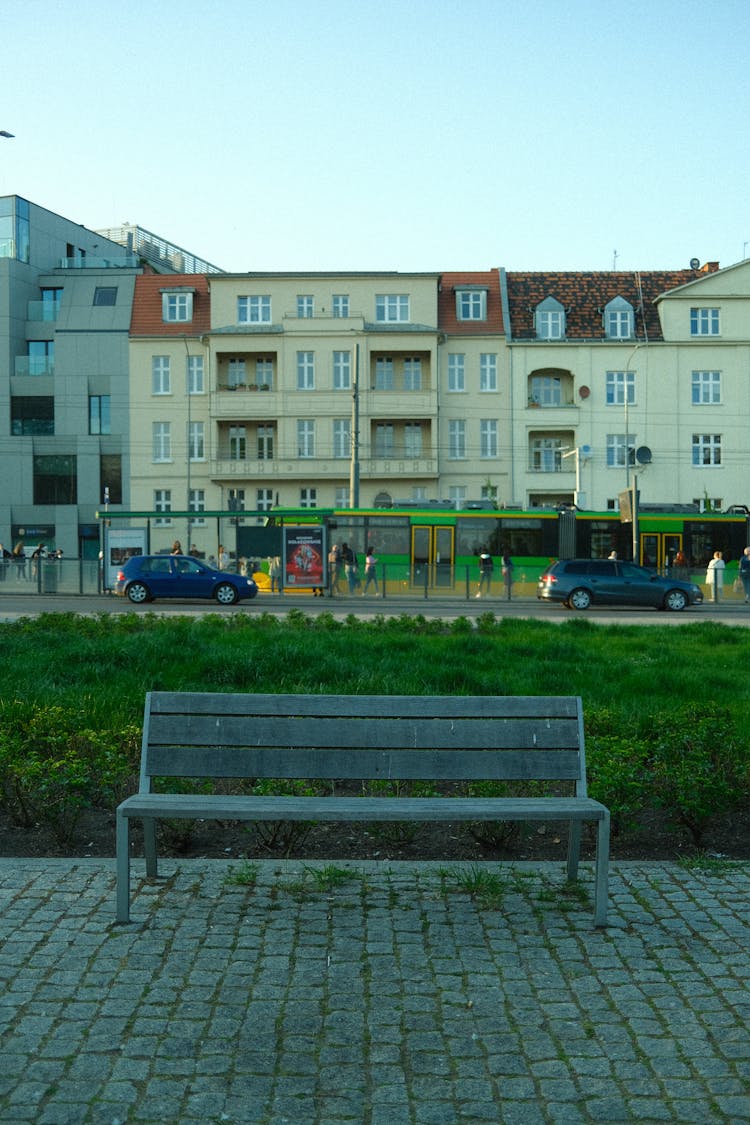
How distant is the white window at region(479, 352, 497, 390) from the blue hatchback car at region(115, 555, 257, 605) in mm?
28479

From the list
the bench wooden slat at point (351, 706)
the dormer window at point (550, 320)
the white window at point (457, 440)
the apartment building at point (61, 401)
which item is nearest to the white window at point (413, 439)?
the white window at point (457, 440)

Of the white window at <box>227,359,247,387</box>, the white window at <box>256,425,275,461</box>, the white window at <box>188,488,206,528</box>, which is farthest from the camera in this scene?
the white window at <box>227,359,247,387</box>

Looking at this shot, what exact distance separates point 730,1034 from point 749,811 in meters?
3.45

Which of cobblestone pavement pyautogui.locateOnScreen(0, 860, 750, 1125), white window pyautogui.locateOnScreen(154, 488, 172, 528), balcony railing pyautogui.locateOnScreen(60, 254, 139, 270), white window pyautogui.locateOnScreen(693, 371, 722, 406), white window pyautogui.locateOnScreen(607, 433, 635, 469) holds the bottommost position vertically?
cobblestone pavement pyautogui.locateOnScreen(0, 860, 750, 1125)

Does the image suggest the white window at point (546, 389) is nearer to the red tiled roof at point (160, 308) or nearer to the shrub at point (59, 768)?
the red tiled roof at point (160, 308)

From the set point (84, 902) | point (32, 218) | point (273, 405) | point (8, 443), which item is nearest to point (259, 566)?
point (273, 405)

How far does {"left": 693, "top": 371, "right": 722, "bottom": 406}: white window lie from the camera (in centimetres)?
5975

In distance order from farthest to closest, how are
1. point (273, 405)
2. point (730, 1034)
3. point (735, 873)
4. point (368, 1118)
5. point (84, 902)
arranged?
point (273, 405), point (735, 873), point (84, 902), point (730, 1034), point (368, 1118)

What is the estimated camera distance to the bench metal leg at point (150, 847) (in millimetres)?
6160

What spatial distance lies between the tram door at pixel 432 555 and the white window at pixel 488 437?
61.8ft

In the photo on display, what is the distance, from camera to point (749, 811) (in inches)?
303

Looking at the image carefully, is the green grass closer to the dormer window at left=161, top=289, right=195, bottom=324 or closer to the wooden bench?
the wooden bench

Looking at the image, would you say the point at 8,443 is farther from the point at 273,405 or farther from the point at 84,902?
the point at 84,902

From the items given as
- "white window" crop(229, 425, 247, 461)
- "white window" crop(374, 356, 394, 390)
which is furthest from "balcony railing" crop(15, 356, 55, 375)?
"white window" crop(374, 356, 394, 390)
